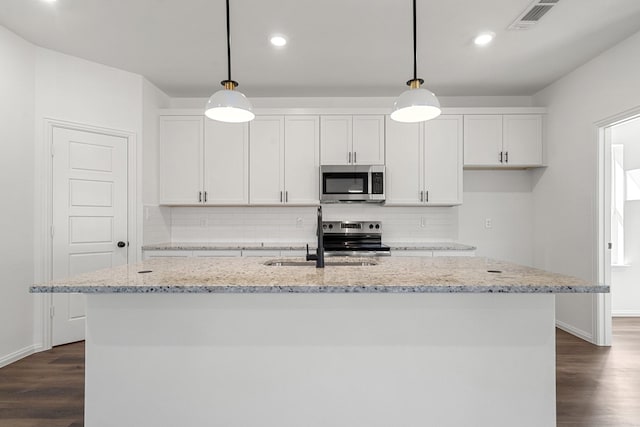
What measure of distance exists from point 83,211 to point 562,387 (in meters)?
4.24

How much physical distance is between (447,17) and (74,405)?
371 cm

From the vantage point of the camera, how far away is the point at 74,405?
7.41ft

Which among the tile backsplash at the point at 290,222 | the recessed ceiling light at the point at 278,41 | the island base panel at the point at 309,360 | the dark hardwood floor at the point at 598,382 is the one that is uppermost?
the recessed ceiling light at the point at 278,41

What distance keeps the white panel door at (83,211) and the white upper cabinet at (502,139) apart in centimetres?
376

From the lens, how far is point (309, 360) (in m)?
1.72

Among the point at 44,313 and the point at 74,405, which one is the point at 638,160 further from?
the point at 44,313

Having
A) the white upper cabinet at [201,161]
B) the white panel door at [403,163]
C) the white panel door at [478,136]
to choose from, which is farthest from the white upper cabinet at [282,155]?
the white panel door at [478,136]

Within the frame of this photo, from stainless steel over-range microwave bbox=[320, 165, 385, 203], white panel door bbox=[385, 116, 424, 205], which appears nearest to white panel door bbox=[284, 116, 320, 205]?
stainless steel over-range microwave bbox=[320, 165, 385, 203]

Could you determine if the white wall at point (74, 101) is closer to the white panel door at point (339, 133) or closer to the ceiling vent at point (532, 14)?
the white panel door at point (339, 133)

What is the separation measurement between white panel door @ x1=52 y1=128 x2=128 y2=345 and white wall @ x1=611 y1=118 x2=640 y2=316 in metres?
5.69

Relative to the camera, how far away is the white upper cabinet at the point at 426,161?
13.2 feet

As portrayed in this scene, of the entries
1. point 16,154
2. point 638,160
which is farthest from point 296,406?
point 638,160

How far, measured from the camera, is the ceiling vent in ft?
8.14

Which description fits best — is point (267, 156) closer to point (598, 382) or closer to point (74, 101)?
point (74, 101)
